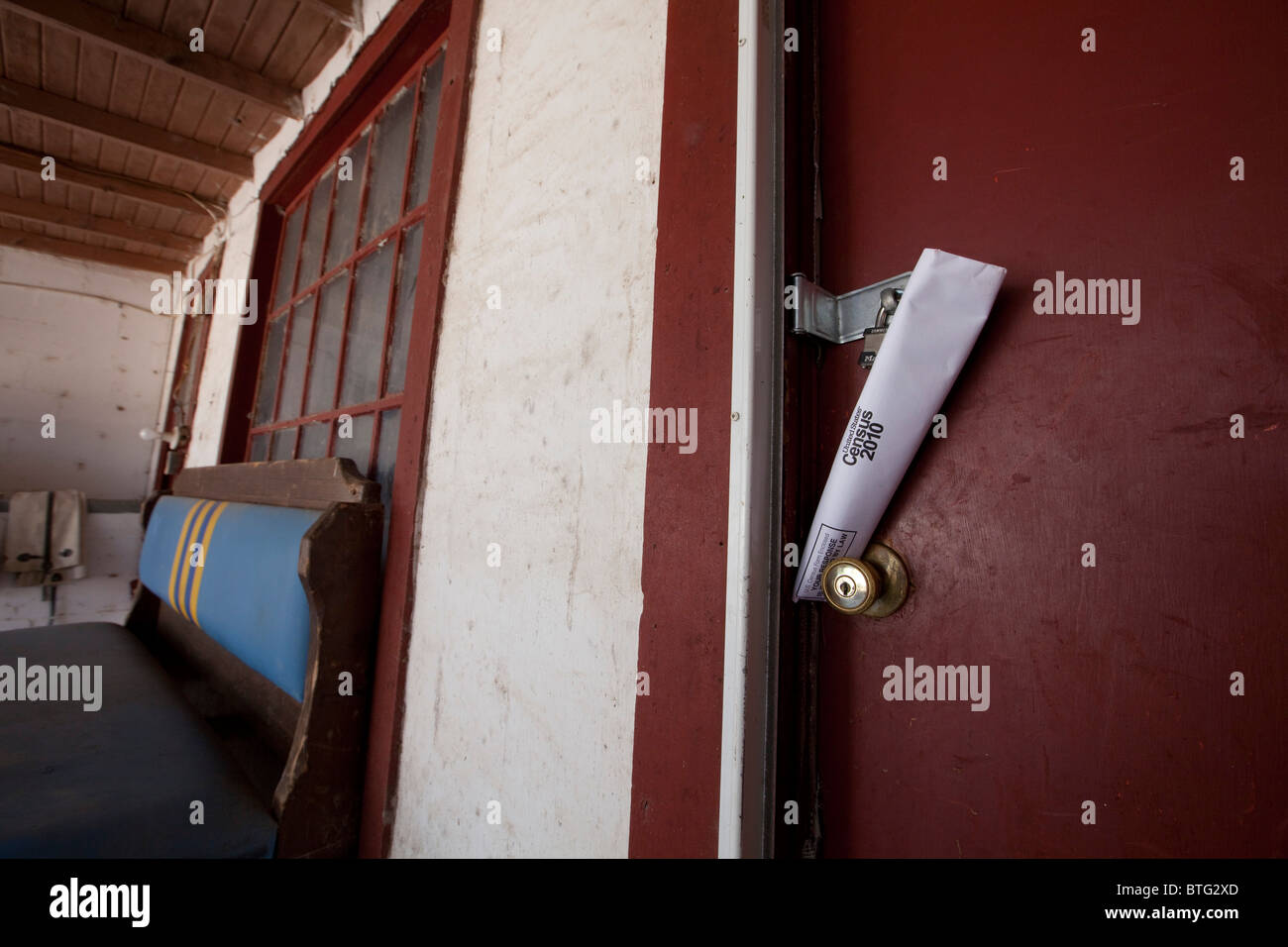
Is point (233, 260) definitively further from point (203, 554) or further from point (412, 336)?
point (412, 336)

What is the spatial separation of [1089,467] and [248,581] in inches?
69.3

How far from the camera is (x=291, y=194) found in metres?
2.95

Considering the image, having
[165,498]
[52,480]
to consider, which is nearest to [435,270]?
[165,498]

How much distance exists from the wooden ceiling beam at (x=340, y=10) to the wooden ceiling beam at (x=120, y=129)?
1.53 m

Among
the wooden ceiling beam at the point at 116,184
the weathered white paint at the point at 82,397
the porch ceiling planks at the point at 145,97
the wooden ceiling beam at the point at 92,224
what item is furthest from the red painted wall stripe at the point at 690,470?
the weathered white paint at the point at 82,397

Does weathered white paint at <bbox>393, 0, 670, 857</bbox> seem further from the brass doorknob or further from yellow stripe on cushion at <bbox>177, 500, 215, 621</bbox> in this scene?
yellow stripe on cushion at <bbox>177, 500, 215, 621</bbox>

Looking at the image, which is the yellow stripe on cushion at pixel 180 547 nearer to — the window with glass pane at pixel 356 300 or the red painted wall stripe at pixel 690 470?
the window with glass pane at pixel 356 300

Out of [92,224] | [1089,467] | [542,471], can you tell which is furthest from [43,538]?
[1089,467]

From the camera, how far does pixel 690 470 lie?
2.29 feet

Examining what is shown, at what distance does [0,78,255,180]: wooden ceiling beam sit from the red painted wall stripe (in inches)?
141

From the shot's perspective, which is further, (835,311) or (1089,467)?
(835,311)

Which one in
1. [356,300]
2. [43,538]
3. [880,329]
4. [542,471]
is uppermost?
[356,300]

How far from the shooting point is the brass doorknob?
586 millimetres

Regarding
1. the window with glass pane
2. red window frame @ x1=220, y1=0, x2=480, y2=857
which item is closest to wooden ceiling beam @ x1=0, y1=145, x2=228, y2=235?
the window with glass pane
